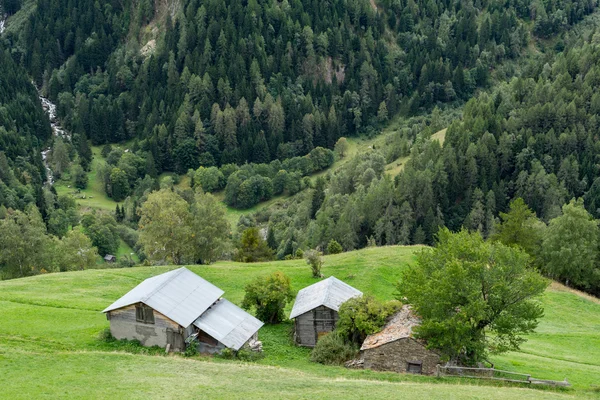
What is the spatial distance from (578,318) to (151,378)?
193ft

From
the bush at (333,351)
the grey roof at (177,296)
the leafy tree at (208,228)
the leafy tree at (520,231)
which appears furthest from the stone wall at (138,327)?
the leafy tree at (520,231)

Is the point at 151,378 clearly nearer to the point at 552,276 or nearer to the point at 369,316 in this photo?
the point at 369,316

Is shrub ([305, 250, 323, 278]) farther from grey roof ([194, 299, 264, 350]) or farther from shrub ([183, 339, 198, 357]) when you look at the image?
shrub ([183, 339, 198, 357])

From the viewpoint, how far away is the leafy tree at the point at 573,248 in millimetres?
95125

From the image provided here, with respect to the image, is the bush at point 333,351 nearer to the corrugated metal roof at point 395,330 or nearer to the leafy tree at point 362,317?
the leafy tree at point 362,317

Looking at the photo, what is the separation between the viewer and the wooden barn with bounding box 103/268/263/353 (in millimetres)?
57281

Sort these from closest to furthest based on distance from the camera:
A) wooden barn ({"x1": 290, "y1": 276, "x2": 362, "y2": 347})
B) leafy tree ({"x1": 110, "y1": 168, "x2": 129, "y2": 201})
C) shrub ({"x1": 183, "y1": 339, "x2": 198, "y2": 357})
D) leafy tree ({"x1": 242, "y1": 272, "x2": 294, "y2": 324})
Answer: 1. shrub ({"x1": 183, "y1": 339, "x2": 198, "y2": 357})
2. wooden barn ({"x1": 290, "y1": 276, "x2": 362, "y2": 347})
3. leafy tree ({"x1": 242, "y1": 272, "x2": 294, "y2": 324})
4. leafy tree ({"x1": 110, "y1": 168, "x2": 129, "y2": 201})

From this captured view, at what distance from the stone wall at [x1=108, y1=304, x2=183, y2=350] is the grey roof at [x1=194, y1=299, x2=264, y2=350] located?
302 centimetres

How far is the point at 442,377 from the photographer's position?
52.0 m

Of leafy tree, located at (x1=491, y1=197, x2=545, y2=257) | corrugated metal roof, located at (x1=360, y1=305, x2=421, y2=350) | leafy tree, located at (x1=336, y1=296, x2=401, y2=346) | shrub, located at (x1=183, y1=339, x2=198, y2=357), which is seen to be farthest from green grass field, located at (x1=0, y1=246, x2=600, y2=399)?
leafy tree, located at (x1=491, y1=197, x2=545, y2=257)

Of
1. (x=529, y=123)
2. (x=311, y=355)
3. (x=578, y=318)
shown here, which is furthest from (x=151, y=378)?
(x=529, y=123)

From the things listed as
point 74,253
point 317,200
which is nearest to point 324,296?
point 74,253

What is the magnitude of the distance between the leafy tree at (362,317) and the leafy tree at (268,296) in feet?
30.0

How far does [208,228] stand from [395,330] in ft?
147
